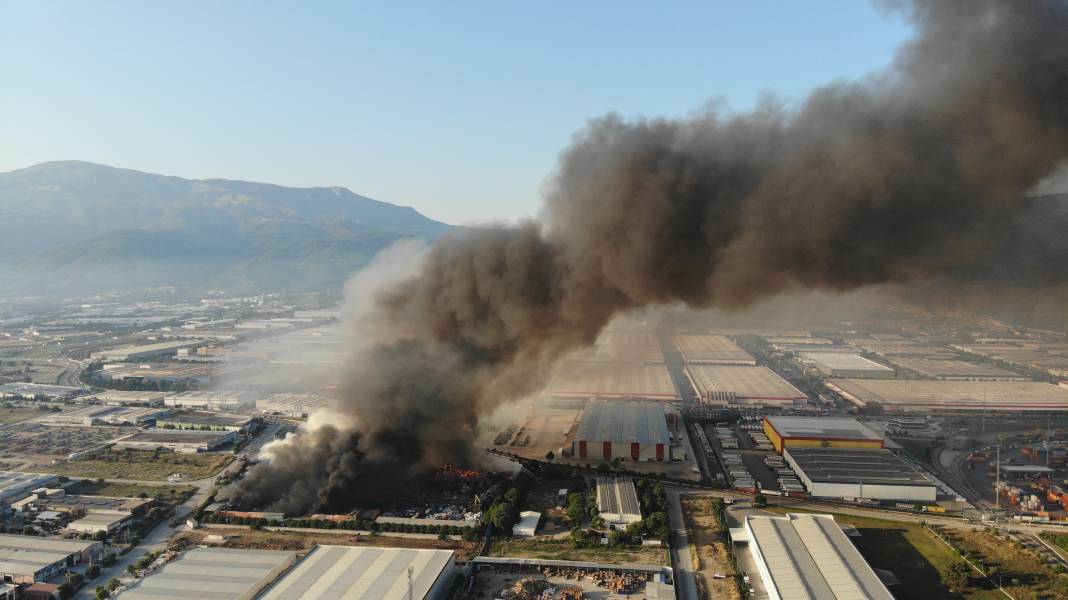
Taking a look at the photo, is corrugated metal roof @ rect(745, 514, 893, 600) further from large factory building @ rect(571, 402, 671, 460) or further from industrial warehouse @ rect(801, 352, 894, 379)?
industrial warehouse @ rect(801, 352, 894, 379)

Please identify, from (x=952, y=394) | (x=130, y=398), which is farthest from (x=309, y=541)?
(x=952, y=394)

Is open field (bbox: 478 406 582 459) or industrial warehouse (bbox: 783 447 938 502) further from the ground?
industrial warehouse (bbox: 783 447 938 502)

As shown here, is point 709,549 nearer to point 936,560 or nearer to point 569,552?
point 569,552

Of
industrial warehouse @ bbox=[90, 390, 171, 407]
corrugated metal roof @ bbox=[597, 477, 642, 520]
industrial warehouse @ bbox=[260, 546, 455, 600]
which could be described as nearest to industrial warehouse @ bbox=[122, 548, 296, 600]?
industrial warehouse @ bbox=[260, 546, 455, 600]

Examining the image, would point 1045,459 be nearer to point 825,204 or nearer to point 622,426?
point 622,426

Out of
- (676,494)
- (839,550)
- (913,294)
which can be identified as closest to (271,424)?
(676,494)

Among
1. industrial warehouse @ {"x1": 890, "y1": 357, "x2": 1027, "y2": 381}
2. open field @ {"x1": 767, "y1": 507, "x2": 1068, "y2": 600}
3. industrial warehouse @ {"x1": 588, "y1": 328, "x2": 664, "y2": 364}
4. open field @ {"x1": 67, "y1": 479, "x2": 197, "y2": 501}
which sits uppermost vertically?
industrial warehouse @ {"x1": 588, "y1": 328, "x2": 664, "y2": 364}
